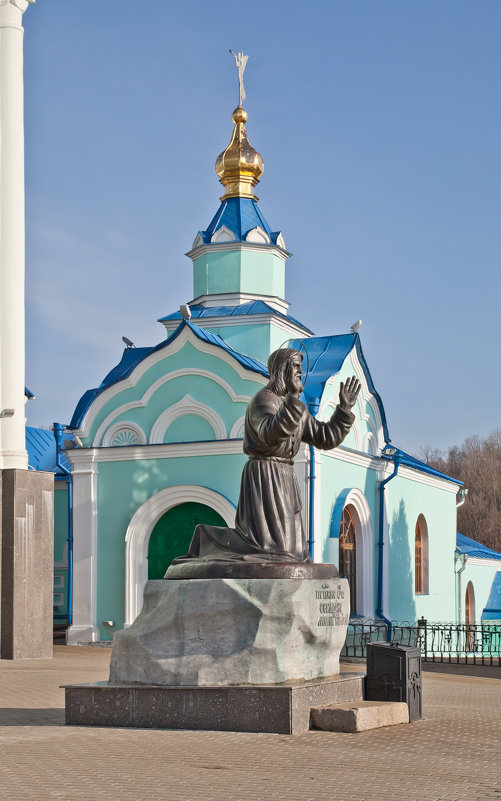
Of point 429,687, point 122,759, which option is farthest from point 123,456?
point 122,759

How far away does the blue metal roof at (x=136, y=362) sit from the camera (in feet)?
59.6

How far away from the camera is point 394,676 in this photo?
8.40 metres

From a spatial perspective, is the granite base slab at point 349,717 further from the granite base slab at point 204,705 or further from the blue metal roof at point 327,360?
the blue metal roof at point 327,360

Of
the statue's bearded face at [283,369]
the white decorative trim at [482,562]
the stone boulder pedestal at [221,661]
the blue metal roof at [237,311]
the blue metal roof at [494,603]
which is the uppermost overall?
the blue metal roof at [237,311]

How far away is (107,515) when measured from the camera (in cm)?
1866

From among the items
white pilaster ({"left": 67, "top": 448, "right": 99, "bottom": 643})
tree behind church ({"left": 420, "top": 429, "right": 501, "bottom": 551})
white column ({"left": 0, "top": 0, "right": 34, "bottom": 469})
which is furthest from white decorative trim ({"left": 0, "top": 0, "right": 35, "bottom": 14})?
tree behind church ({"left": 420, "top": 429, "right": 501, "bottom": 551})

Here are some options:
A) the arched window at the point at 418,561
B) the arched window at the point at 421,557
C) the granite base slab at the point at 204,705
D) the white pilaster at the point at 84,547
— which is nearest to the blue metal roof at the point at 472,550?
the arched window at the point at 421,557

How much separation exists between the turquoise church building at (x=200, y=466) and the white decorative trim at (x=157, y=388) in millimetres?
18

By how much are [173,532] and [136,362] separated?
302cm

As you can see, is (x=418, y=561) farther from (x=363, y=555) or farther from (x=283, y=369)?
(x=283, y=369)

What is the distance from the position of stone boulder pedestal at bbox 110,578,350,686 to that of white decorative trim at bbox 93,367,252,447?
33.4ft

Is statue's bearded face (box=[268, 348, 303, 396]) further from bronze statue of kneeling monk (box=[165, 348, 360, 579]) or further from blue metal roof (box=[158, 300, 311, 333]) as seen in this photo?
blue metal roof (box=[158, 300, 311, 333])

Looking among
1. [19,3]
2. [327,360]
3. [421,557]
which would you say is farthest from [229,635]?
[421,557]

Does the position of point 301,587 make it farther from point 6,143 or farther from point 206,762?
point 6,143
